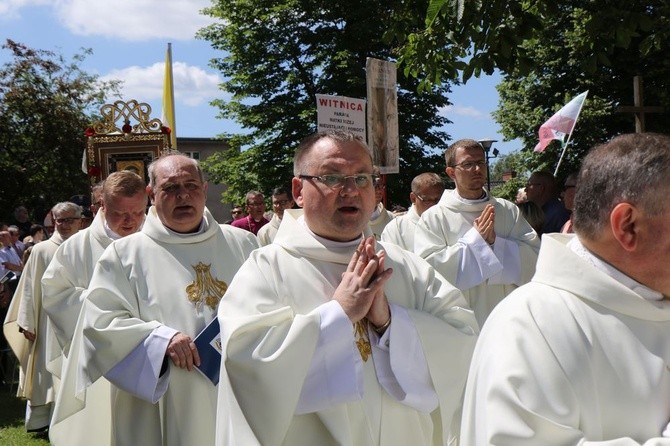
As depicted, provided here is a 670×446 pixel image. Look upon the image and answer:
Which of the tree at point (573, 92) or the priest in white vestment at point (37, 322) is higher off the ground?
the tree at point (573, 92)

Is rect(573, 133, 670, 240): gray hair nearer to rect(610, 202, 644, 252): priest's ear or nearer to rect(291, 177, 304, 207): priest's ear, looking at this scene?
rect(610, 202, 644, 252): priest's ear

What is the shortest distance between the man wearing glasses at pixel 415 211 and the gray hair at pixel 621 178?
5.61 meters

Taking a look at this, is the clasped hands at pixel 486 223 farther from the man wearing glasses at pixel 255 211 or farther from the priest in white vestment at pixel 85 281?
the man wearing glasses at pixel 255 211

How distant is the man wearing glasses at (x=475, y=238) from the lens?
20.8 feet

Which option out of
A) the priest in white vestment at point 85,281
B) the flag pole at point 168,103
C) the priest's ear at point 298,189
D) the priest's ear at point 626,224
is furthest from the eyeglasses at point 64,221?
the flag pole at point 168,103

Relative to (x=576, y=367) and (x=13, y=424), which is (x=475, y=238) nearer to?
(x=576, y=367)

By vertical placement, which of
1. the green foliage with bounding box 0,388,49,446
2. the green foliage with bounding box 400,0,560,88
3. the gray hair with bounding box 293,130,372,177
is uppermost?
the green foliage with bounding box 400,0,560,88

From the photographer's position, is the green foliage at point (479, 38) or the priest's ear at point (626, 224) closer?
the priest's ear at point (626, 224)

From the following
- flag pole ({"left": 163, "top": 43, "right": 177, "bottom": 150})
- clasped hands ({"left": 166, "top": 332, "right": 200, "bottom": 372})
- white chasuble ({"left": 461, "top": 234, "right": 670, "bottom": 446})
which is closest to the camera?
white chasuble ({"left": 461, "top": 234, "right": 670, "bottom": 446})

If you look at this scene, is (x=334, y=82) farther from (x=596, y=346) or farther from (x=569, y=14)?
(x=596, y=346)

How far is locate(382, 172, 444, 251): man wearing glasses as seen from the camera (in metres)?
8.03

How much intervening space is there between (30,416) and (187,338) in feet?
16.2

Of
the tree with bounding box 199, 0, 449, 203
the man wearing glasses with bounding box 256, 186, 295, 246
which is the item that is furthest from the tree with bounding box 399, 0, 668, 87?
the tree with bounding box 199, 0, 449, 203

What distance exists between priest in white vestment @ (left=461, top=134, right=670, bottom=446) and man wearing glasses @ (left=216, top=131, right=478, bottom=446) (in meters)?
0.99
